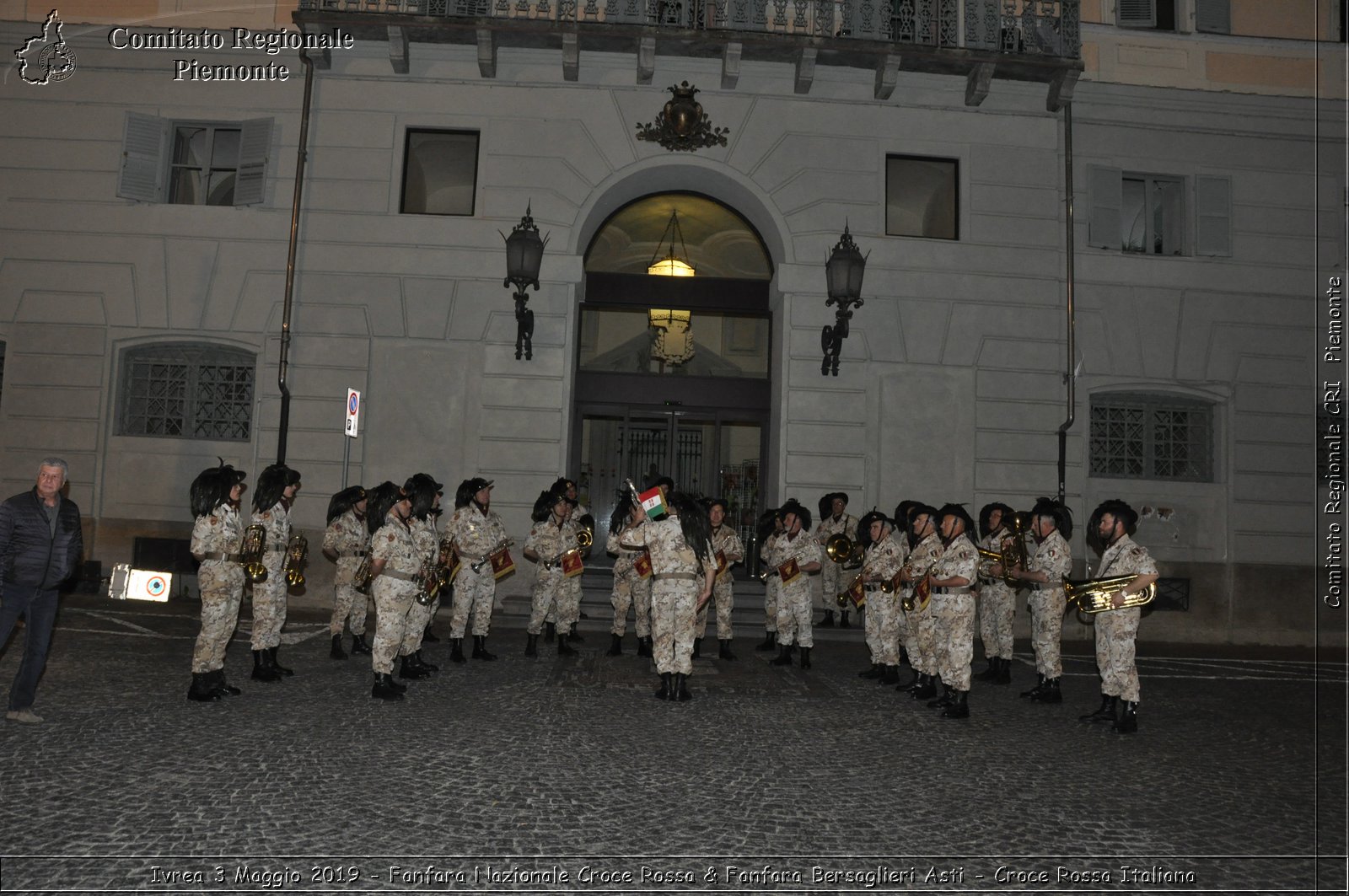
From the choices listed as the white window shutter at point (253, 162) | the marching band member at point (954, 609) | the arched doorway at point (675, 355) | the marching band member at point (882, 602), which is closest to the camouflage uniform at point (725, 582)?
the marching band member at point (882, 602)

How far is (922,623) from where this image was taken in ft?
29.5

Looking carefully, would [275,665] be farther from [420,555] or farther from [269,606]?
[420,555]

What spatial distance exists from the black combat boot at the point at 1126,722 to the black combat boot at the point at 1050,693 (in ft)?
4.02

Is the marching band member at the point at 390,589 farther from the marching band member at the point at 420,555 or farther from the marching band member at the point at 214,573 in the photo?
the marching band member at the point at 214,573

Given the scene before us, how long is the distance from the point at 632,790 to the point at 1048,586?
18.9 feet

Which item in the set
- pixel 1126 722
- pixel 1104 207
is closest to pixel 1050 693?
pixel 1126 722

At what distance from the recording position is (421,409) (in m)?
14.7

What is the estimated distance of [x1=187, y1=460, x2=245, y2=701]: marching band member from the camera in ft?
25.2

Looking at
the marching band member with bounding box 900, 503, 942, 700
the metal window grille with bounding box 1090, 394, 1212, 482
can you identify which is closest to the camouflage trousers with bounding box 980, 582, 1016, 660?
the marching band member with bounding box 900, 503, 942, 700

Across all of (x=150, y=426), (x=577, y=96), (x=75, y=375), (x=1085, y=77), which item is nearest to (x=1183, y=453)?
(x=1085, y=77)

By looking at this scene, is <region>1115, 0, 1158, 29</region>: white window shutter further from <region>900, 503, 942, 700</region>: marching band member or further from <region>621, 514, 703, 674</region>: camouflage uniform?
<region>621, 514, 703, 674</region>: camouflage uniform

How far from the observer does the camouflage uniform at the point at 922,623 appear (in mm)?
8859

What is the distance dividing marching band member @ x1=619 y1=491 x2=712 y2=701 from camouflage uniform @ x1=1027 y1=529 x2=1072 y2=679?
356cm

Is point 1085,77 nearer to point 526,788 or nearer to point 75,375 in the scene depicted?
point 526,788
